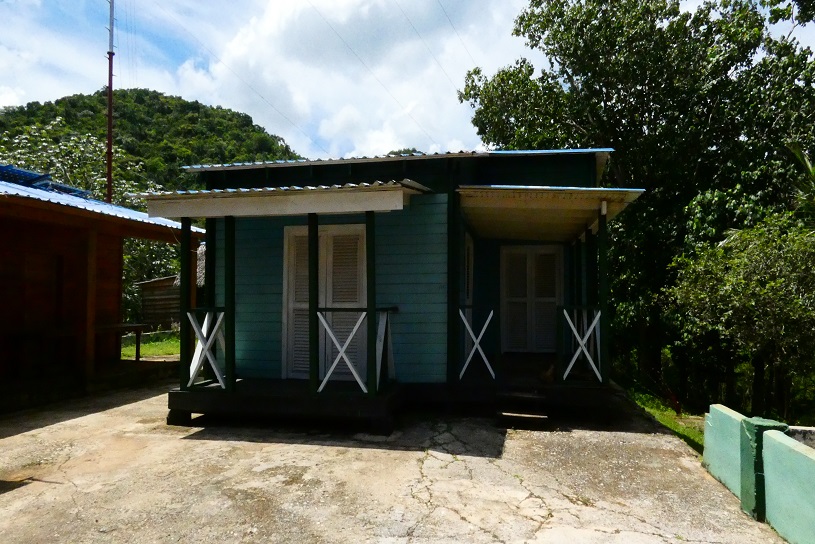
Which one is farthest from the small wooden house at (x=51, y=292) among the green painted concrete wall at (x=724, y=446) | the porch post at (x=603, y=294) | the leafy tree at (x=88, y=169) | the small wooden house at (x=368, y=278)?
the leafy tree at (x=88, y=169)

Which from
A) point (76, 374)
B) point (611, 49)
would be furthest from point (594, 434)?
point (611, 49)

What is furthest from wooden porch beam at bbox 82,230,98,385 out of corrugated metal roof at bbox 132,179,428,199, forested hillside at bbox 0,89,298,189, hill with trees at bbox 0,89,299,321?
forested hillside at bbox 0,89,298,189

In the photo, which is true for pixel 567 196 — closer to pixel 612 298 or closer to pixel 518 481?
pixel 518 481

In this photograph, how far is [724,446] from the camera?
4.32 m

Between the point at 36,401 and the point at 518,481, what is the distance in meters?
6.45

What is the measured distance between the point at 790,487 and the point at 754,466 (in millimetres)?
413

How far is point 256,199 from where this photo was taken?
5.81 metres

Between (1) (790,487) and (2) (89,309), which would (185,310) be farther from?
(1) (790,487)

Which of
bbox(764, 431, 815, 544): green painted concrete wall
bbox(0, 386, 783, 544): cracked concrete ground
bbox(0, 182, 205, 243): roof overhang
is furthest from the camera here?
bbox(0, 182, 205, 243): roof overhang

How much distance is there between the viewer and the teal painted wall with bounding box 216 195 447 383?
21.7 ft

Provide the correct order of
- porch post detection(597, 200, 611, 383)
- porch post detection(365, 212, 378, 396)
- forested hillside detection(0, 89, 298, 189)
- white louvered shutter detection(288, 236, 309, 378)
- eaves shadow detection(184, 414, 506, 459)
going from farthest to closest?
forested hillside detection(0, 89, 298, 189), white louvered shutter detection(288, 236, 309, 378), porch post detection(597, 200, 611, 383), porch post detection(365, 212, 378, 396), eaves shadow detection(184, 414, 506, 459)

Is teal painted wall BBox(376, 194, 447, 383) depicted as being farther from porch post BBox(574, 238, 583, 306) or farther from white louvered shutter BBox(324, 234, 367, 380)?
porch post BBox(574, 238, 583, 306)

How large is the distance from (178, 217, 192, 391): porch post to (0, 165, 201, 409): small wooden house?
77.2 inches

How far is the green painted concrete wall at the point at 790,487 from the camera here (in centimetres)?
307
